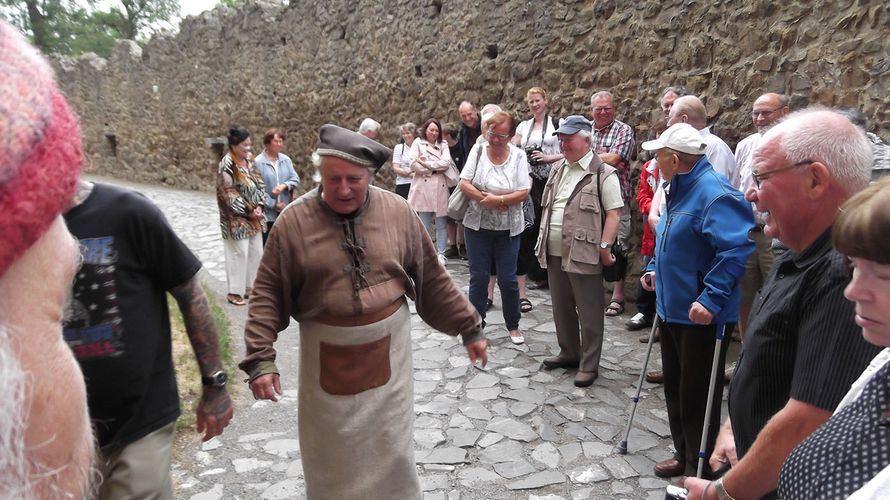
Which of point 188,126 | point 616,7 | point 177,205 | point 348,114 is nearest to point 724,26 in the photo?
point 616,7

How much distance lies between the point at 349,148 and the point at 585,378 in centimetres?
294

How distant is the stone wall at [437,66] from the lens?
4.98m

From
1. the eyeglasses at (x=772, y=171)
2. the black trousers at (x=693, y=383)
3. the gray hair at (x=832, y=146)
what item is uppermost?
the gray hair at (x=832, y=146)

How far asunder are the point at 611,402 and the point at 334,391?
252 cm

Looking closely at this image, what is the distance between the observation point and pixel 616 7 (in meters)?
6.70

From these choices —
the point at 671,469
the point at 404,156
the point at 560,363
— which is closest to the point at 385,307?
the point at 671,469

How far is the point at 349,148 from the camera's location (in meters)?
2.43

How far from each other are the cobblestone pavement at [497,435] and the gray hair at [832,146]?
206cm

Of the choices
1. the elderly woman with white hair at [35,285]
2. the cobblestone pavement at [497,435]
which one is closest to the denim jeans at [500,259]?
the cobblestone pavement at [497,435]

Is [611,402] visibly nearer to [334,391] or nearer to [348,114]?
[334,391]

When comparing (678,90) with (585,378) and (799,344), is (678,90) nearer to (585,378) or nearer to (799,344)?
(585,378)

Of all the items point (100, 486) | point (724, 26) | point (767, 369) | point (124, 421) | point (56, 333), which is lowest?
point (100, 486)

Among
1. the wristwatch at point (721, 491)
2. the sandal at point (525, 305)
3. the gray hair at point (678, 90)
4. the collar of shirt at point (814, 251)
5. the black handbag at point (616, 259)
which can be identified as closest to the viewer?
the wristwatch at point (721, 491)

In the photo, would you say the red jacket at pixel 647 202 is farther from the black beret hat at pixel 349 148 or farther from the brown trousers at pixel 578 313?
the black beret hat at pixel 349 148
